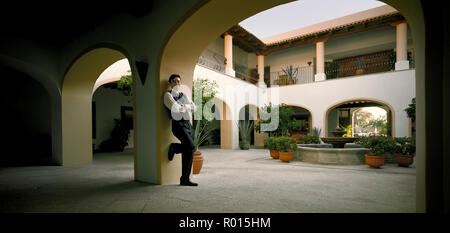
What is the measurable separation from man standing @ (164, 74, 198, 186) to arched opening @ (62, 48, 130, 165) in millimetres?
2576

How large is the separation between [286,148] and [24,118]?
9624 mm

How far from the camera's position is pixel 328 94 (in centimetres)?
1061

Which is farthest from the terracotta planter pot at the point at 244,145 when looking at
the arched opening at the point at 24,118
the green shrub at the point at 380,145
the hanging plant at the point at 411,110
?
the arched opening at the point at 24,118

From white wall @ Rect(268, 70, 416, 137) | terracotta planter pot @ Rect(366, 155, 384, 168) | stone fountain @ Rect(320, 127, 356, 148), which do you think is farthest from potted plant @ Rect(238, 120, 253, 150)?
terracotta planter pot @ Rect(366, 155, 384, 168)

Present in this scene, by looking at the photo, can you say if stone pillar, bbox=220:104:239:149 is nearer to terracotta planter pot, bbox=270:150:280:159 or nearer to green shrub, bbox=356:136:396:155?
terracotta planter pot, bbox=270:150:280:159

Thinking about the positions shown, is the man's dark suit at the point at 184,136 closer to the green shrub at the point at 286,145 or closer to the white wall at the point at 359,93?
the green shrub at the point at 286,145

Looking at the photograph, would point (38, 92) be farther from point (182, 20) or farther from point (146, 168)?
point (182, 20)

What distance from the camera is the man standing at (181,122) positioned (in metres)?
3.20

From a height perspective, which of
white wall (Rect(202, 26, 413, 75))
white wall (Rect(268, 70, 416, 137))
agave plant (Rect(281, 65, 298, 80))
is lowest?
white wall (Rect(268, 70, 416, 137))

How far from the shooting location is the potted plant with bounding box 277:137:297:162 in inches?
248

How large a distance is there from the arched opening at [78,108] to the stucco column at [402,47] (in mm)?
11103

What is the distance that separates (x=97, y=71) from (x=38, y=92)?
497 cm

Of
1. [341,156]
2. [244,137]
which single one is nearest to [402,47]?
[341,156]
